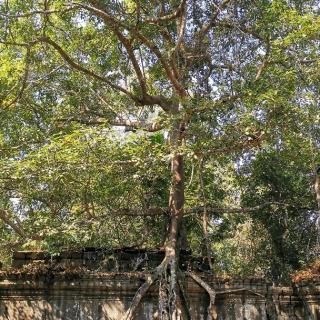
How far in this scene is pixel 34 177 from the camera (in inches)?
298

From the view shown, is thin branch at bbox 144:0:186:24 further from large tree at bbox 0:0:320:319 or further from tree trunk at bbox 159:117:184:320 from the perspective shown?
tree trunk at bbox 159:117:184:320

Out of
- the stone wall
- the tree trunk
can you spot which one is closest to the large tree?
the tree trunk

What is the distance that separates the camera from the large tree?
740cm

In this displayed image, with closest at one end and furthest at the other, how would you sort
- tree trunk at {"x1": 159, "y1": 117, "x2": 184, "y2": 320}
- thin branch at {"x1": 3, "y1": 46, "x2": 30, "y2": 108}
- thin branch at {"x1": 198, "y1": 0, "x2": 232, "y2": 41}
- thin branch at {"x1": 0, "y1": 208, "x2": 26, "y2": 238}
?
tree trunk at {"x1": 159, "y1": 117, "x2": 184, "y2": 320}, thin branch at {"x1": 3, "y1": 46, "x2": 30, "y2": 108}, thin branch at {"x1": 0, "y1": 208, "x2": 26, "y2": 238}, thin branch at {"x1": 198, "y1": 0, "x2": 232, "y2": 41}

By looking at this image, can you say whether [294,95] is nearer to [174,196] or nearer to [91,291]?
[174,196]

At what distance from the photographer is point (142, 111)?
453 inches

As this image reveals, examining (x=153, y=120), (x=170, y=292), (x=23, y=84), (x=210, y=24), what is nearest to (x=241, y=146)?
(x=153, y=120)

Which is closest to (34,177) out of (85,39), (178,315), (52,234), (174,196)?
(52,234)

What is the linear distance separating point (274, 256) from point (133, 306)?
23.3 feet

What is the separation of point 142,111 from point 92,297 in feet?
17.9

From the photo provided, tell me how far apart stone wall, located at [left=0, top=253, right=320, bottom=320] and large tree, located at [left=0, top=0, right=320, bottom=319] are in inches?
20.1

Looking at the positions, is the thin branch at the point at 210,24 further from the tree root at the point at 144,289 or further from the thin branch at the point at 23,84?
the tree root at the point at 144,289

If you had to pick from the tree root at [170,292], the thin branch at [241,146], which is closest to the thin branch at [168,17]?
the thin branch at [241,146]

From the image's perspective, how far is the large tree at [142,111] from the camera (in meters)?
7.40
